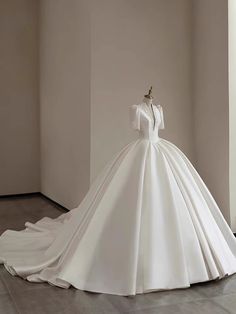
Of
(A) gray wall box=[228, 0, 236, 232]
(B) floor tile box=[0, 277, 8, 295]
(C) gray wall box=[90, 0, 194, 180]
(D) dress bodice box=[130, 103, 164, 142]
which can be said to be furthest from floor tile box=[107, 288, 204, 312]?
(C) gray wall box=[90, 0, 194, 180]

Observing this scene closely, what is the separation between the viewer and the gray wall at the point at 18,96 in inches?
289

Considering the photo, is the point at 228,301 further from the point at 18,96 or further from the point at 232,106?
the point at 18,96

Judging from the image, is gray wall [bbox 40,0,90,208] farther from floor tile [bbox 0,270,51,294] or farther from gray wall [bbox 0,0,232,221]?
floor tile [bbox 0,270,51,294]

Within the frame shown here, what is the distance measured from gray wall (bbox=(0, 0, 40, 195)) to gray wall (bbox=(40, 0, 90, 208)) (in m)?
0.23

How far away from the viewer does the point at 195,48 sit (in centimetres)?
521

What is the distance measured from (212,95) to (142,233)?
2.24m

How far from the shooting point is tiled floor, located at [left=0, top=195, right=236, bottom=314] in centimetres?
276

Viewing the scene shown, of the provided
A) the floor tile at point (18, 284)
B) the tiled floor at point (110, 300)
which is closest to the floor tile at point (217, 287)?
the tiled floor at point (110, 300)

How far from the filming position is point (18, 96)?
24.3 ft

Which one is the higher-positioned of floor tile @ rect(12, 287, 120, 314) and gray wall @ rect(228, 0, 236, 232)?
gray wall @ rect(228, 0, 236, 232)

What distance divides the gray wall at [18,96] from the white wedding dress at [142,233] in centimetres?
400

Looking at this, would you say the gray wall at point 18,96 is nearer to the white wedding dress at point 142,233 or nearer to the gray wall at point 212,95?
the gray wall at point 212,95

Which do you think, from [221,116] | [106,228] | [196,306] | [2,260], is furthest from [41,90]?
[196,306]

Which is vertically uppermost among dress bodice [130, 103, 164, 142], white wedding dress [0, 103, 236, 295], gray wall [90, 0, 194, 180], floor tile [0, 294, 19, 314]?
gray wall [90, 0, 194, 180]
